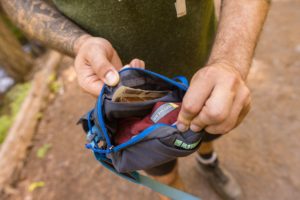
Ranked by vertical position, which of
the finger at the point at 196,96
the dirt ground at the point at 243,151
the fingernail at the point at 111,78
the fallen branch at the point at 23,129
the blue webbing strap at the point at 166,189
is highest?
the fingernail at the point at 111,78

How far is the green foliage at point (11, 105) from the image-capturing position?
339 centimetres

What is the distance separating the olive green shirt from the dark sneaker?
36.5 inches

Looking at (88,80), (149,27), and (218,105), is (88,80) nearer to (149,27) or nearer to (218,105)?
(149,27)

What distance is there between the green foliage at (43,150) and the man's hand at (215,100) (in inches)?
91.3

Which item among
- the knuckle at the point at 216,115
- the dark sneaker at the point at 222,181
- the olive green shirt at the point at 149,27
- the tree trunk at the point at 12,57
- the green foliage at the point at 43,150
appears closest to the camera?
the knuckle at the point at 216,115

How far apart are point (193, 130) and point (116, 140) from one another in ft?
0.92

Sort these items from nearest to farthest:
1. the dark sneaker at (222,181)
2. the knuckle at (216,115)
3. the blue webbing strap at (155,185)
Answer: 1. the knuckle at (216,115)
2. the blue webbing strap at (155,185)
3. the dark sneaker at (222,181)

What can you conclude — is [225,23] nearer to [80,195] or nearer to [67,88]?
[80,195]

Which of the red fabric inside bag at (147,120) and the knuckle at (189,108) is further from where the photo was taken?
the red fabric inside bag at (147,120)

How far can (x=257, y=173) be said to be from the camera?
2408mm

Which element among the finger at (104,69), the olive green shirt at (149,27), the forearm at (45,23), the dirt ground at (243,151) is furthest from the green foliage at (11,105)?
the finger at (104,69)

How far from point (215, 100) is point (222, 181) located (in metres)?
1.50

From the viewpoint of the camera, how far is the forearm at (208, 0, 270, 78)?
1137mm

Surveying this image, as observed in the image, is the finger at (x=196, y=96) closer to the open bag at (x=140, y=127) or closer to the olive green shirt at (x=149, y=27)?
the open bag at (x=140, y=127)
